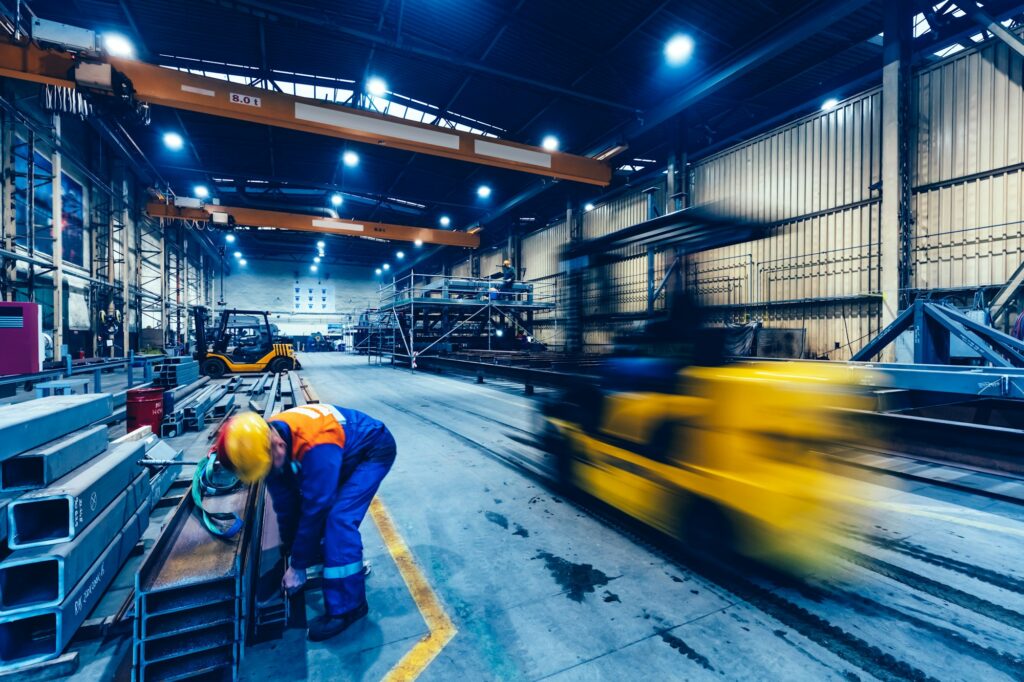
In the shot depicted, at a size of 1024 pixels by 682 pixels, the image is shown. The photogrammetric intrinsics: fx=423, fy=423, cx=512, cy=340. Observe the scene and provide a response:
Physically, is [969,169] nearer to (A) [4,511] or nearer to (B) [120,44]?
(A) [4,511]

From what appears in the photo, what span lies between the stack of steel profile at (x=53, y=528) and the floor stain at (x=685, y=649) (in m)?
2.77

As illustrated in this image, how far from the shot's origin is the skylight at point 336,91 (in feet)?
39.4

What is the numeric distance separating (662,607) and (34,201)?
16.7 meters

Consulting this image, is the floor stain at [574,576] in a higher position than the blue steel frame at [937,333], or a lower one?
lower

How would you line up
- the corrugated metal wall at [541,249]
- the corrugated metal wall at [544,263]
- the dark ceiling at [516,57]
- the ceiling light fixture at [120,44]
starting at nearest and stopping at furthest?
the dark ceiling at [516,57] → the ceiling light fixture at [120,44] → the corrugated metal wall at [544,263] → the corrugated metal wall at [541,249]

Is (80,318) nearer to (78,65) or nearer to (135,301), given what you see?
(135,301)

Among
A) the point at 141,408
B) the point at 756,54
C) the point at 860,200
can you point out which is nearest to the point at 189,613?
the point at 141,408

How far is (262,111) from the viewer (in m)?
9.50

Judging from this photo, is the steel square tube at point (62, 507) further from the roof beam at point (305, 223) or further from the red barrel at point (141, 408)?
the roof beam at point (305, 223)

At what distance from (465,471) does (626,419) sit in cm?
216

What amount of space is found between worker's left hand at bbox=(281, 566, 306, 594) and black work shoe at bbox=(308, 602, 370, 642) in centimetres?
21

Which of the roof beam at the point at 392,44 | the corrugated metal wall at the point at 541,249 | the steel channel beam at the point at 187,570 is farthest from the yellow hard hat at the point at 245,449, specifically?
the corrugated metal wall at the point at 541,249

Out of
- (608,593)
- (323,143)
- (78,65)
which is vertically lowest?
(608,593)

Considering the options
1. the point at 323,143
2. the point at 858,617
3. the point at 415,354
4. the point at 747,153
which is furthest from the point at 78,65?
the point at 747,153
